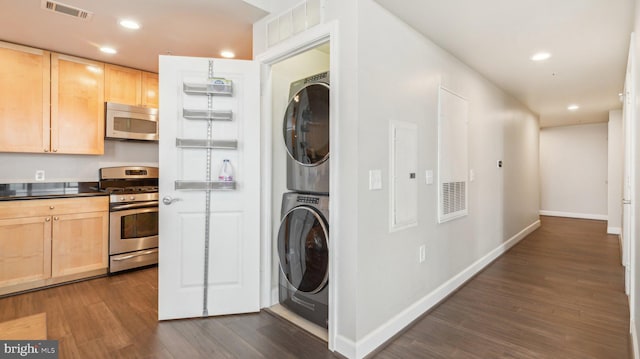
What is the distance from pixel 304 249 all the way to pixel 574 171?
8232mm

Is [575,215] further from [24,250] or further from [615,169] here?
[24,250]

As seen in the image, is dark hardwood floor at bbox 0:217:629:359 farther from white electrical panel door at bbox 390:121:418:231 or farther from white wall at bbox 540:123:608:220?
white wall at bbox 540:123:608:220

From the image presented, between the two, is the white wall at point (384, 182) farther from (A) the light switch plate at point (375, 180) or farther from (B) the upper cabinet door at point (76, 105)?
(B) the upper cabinet door at point (76, 105)

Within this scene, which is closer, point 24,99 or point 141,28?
point 141,28

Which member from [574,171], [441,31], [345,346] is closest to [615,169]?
[574,171]

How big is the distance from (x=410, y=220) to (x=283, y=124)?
52.4 inches

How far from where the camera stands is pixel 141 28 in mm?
2832

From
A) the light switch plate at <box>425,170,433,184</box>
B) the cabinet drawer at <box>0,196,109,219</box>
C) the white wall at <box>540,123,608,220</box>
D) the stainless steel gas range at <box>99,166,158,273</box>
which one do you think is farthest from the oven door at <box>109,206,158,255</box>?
the white wall at <box>540,123,608,220</box>

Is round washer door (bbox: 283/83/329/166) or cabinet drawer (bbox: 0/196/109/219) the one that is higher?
round washer door (bbox: 283/83/329/166)

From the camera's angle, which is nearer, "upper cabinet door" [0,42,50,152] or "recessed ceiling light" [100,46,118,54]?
"upper cabinet door" [0,42,50,152]

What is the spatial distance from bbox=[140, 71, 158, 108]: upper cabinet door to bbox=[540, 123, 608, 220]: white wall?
8843mm

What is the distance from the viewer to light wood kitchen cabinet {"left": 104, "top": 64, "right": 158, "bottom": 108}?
3742 mm

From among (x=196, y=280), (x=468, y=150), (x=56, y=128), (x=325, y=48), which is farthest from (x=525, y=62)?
(x=56, y=128)

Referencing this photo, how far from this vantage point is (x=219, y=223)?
8.40ft
